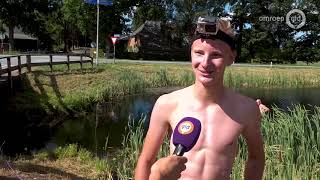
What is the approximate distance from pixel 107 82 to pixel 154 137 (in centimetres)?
2438

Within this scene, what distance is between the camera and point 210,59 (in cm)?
244

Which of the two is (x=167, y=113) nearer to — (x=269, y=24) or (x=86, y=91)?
(x=86, y=91)

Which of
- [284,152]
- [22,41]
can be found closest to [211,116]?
[284,152]

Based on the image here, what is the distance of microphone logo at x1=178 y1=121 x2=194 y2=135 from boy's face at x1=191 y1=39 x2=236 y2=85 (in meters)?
0.46

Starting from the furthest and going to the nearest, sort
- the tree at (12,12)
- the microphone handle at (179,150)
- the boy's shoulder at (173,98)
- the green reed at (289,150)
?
the tree at (12,12), the green reed at (289,150), the boy's shoulder at (173,98), the microphone handle at (179,150)

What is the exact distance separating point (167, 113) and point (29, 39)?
70537mm

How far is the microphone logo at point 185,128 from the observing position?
1990 mm

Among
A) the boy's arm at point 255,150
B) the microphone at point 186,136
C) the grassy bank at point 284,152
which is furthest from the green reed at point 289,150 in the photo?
the microphone at point 186,136

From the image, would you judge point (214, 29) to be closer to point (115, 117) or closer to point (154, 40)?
point (115, 117)

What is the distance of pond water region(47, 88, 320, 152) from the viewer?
53.4 feet

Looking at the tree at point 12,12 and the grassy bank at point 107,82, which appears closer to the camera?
the grassy bank at point 107,82

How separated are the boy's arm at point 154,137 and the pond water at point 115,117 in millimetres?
9928

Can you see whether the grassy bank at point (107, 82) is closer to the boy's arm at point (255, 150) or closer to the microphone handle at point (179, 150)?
the boy's arm at point (255, 150)

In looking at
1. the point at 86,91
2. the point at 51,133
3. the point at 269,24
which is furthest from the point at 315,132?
the point at 269,24
